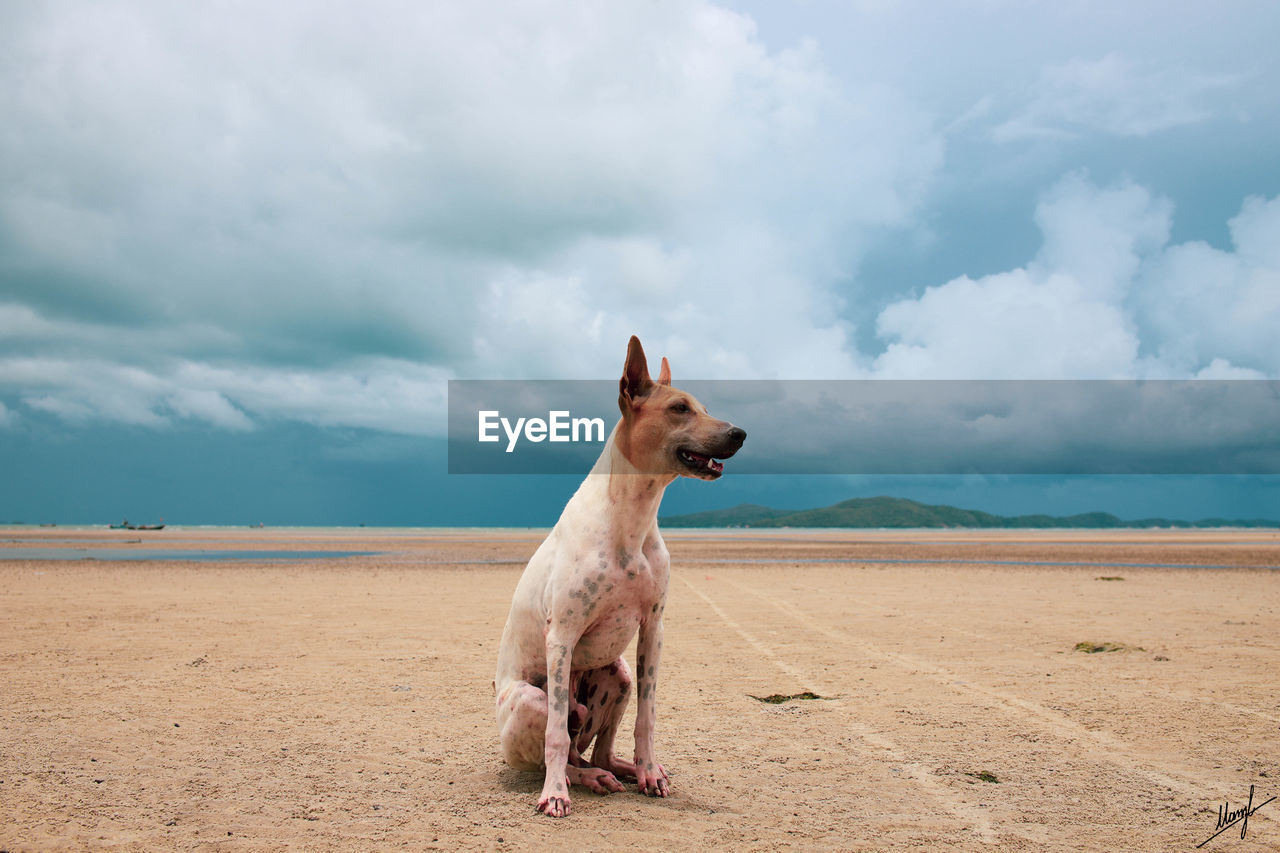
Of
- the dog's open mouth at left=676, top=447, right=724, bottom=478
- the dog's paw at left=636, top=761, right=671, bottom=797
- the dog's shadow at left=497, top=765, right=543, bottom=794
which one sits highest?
the dog's open mouth at left=676, top=447, right=724, bottom=478

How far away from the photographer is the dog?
175 inches

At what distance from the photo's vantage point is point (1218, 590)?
65.1ft

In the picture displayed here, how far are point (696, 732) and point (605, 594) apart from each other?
293 centimetres

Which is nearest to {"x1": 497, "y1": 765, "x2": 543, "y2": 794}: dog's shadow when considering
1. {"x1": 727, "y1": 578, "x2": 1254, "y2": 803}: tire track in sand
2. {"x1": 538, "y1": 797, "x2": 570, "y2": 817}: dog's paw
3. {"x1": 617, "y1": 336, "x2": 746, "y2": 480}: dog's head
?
{"x1": 538, "y1": 797, "x2": 570, "y2": 817}: dog's paw

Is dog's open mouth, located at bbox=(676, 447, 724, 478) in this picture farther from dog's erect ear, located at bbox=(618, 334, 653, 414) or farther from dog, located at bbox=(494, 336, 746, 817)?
dog's erect ear, located at bbox=(618, 334, 653, 414)

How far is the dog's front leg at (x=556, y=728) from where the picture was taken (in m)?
4.50

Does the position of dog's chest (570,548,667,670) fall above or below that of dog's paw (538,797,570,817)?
above

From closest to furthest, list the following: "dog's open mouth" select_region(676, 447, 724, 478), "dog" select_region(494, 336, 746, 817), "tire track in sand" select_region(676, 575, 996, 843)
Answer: "dog's open mouth" select_region(676, 447, 724, 478) < "dog" select_region(494, 336, 746, 817) < "tire track in sand" select_region(676, 575, 996, 843)

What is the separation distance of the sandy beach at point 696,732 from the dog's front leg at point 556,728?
0.14m

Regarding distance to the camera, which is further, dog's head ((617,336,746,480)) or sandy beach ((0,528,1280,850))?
sandy beach ((0,528,1280,850))

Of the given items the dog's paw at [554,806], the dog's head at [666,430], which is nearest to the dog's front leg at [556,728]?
the dog's paw at [554,806]

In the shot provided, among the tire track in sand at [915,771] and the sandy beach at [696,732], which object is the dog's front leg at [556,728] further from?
the tire track in sand at [915,771]

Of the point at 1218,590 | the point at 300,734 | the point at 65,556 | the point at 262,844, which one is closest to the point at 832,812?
the point at 262,844

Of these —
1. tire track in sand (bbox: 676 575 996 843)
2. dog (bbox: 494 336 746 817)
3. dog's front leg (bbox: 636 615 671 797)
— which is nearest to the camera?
dog (bbox: 494 336 746 817)
